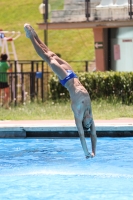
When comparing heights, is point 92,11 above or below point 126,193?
above

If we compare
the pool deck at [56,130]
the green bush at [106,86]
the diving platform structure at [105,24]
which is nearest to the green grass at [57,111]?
the green bush at [106,86]

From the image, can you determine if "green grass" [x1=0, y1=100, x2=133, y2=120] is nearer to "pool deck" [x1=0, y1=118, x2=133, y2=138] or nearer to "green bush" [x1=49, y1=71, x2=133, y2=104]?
"green bush" [x1=49, y1=71, x2=133, y2=104]

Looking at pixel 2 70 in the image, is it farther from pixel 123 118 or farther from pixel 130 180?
pixel 130 180

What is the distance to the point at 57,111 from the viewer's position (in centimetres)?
1850

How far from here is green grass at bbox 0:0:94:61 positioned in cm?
3888

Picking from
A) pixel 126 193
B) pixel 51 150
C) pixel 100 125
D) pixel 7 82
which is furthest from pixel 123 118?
pixel 126 193

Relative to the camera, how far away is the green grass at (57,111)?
57.1ft

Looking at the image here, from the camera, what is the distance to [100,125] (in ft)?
50.5

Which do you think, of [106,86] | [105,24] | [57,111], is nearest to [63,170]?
[57,111]

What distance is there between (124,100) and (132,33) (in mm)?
4391

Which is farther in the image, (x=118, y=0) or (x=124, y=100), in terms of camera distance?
(x=118, y=0)

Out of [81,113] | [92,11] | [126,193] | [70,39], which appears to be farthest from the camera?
[70,39]

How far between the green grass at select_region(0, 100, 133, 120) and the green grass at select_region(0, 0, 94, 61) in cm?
1740

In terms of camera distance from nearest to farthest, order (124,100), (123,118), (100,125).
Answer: (100,125) < (123,118) < (124,100)
